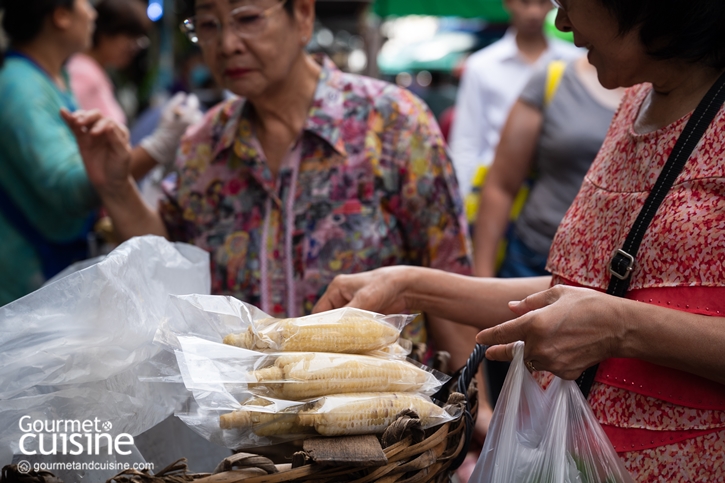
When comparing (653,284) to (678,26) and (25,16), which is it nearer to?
(678,26)

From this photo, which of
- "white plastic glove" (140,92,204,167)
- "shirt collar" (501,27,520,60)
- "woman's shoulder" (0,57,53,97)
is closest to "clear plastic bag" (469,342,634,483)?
"white plastic glove" (140,92,204,167)

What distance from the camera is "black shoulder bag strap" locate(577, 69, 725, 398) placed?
4.14 ft

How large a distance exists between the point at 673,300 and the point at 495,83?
3380mm

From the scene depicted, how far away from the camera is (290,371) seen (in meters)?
1.19

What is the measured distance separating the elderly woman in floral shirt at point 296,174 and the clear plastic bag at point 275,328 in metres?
0.71

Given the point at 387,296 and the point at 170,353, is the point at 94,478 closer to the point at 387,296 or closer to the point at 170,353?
the point at 170,353

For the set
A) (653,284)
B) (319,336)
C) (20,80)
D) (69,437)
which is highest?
(20,80)

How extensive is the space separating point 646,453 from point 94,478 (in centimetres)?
109

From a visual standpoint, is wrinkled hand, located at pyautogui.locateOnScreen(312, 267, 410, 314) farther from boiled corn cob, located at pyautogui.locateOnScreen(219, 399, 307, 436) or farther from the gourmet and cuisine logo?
the gourmet and cuisine logo

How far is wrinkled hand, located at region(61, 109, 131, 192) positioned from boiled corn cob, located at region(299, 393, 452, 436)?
1.44m

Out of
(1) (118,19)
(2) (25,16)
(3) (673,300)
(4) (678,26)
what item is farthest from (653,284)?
(1) (118,19)

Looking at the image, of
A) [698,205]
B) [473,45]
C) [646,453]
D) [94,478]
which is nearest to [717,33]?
[698,205]

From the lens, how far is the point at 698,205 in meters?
1.23

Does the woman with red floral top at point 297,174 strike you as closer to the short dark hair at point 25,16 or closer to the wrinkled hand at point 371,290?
the wrinkled hand at point 371,290
